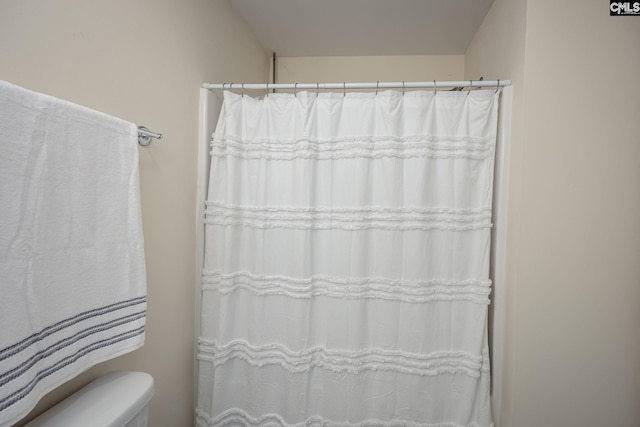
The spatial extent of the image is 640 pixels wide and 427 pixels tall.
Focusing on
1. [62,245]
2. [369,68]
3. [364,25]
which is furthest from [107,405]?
[369,68]

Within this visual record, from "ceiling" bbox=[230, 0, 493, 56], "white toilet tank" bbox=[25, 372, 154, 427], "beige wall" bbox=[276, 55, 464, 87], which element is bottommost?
"white toilet tank" bbox=[25, 372, 154, 427]

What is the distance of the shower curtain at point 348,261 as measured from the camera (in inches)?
46.2

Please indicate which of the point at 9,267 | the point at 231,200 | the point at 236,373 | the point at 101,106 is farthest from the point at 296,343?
the point at 101,106

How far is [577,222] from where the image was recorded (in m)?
1.03

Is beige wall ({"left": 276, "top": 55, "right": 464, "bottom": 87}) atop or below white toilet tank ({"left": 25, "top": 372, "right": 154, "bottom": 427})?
atop

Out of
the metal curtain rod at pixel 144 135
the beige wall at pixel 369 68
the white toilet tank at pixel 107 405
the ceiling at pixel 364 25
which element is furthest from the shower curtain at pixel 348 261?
the beige wall at pixel 369 68

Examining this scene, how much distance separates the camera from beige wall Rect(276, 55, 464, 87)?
6.33ft

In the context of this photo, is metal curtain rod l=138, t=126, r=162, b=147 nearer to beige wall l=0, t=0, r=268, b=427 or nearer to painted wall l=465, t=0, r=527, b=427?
beige wall l=0, t=0, r=268, b=427

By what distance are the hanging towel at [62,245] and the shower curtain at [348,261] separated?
0.48m

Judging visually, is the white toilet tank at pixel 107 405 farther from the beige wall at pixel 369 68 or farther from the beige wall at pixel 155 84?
the beige wall at pixel 369 68

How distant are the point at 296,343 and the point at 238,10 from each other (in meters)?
1.76

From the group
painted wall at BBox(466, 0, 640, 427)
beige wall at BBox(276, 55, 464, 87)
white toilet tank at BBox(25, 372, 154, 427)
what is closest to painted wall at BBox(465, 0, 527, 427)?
painted wall at BBox(466, 0, 640, 427)

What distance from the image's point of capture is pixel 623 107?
3.30 feet

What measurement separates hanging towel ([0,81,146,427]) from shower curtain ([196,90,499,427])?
1.58 ft
